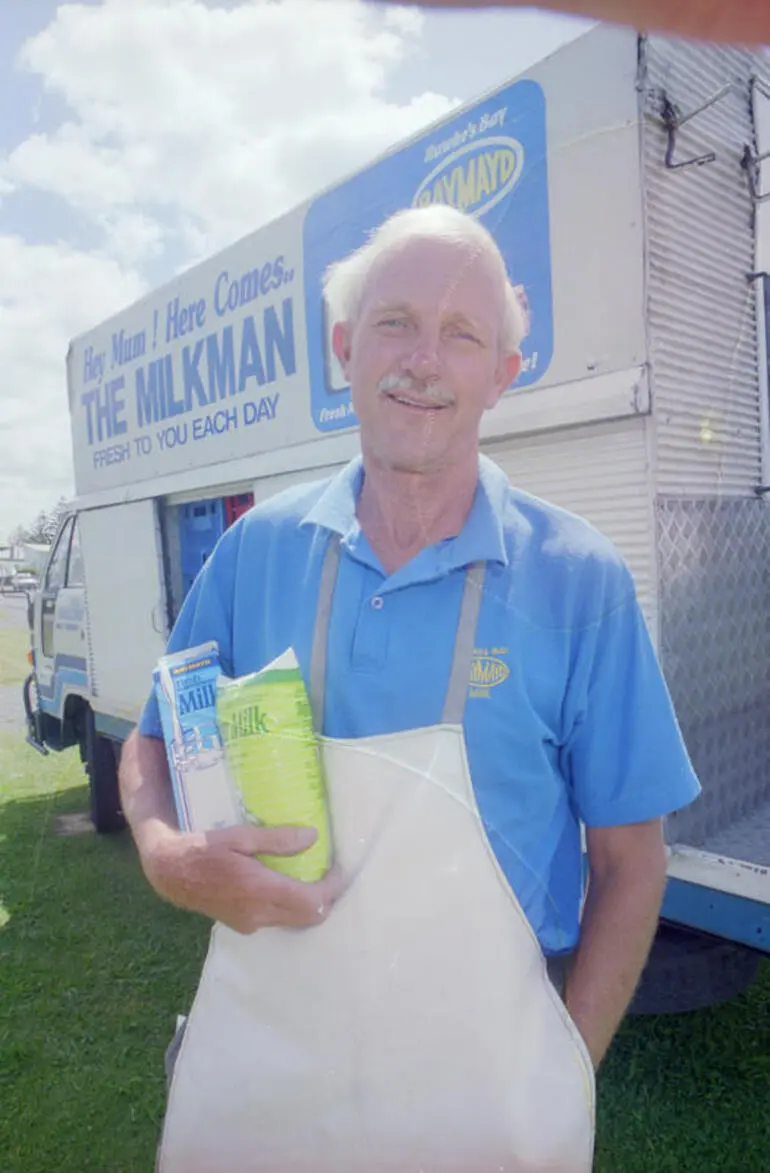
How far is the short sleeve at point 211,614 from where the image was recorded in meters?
1.32

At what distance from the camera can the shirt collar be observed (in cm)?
115

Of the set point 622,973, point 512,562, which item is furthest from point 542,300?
point 622,973

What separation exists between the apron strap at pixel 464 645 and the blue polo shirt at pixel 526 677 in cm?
1

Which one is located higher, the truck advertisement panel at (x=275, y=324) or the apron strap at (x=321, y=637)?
the truck advertisement panel at (x=275, y=324)

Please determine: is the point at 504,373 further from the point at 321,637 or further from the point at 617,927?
the point at 617,927

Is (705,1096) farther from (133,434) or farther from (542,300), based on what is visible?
(133,434)

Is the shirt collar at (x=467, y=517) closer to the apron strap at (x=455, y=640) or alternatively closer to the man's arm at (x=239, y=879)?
the apron strap at (x=455, y=640)

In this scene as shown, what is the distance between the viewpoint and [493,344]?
1.18 m

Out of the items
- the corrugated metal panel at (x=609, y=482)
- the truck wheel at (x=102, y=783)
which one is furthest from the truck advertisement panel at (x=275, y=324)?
the truck wheel at (x=102, y=783)

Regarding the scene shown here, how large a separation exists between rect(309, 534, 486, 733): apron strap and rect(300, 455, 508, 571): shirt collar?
2cm

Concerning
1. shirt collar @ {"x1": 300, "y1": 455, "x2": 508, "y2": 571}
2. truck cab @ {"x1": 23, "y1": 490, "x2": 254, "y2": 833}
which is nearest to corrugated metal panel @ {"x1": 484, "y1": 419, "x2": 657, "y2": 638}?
shirt collar @ {"x1": 300, "y1": 455, "x2": 508, "y2": 571}

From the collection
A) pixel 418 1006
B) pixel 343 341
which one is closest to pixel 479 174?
pixel 343 341

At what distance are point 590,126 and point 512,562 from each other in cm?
148

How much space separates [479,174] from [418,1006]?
7.02 feet
